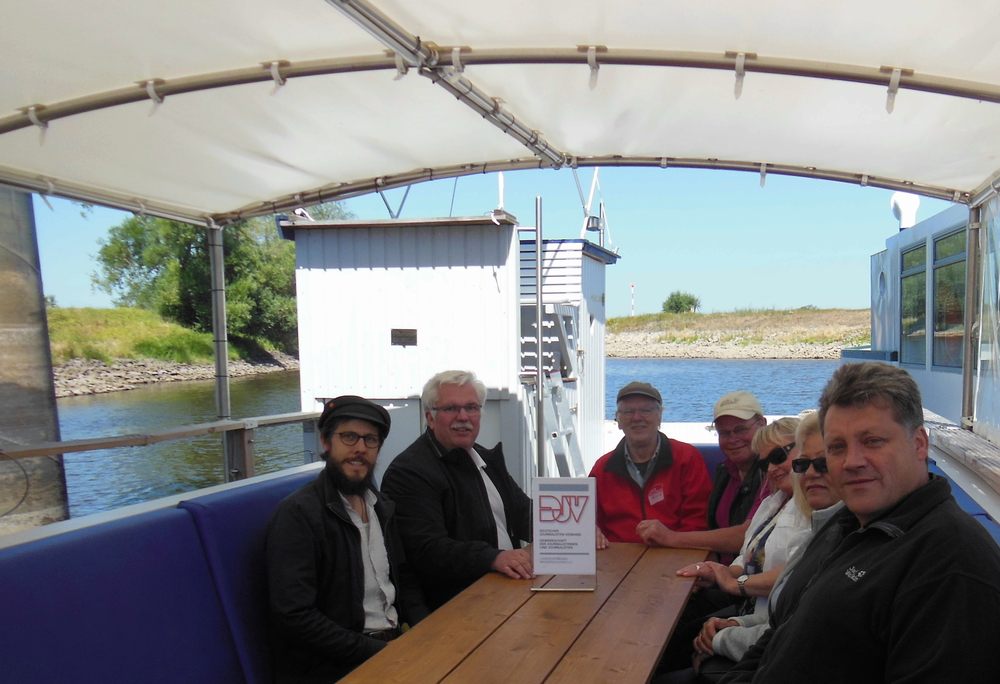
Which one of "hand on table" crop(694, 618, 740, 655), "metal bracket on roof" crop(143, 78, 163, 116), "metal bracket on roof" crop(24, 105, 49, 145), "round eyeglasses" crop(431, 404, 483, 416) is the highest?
"metal bracket on roof" crop(143, 78, 163, 116)

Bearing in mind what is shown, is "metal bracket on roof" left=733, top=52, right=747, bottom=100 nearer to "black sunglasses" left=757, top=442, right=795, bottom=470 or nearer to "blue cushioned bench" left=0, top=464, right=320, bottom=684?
"black sunglasses" left=757, top=442, right=795, bottom=470

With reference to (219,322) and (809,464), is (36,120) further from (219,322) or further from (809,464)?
(809,464)

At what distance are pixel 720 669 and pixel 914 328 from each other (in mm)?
8125

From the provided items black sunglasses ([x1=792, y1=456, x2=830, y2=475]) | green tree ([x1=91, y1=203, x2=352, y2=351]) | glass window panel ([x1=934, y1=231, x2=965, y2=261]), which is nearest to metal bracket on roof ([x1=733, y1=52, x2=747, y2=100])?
black sunglasses ([x1=792, y1=456, x2=830, y2=475])

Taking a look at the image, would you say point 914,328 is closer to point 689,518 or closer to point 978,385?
point 978,385

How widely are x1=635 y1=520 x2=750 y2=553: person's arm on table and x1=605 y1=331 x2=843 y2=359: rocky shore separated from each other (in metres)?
48.2

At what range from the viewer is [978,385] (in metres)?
4.56

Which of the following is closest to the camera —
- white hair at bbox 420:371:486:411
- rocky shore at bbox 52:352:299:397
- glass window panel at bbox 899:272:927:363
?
white hair at bbox 420:371:486:411

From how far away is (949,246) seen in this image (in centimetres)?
748

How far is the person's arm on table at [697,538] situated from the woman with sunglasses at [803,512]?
0.60m

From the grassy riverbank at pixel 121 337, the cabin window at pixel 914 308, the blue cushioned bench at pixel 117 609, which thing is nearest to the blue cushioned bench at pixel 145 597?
the blue cushioned bench at pixel 117 609

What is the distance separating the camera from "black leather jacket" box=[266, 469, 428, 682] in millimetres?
2236

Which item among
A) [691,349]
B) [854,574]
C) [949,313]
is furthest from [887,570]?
[691,349]

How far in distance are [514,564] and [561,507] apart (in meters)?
0.26
